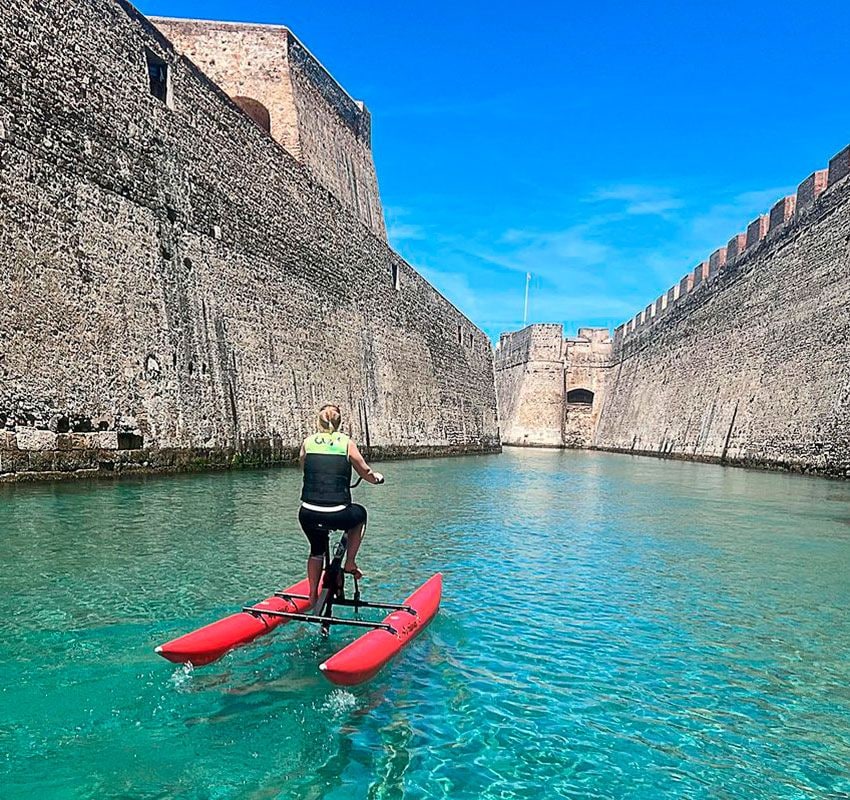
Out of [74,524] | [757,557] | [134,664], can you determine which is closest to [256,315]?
[74,524]

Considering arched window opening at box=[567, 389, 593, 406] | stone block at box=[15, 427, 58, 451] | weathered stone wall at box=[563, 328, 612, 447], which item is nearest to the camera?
stone block at box=[15, 427, 58, 451]

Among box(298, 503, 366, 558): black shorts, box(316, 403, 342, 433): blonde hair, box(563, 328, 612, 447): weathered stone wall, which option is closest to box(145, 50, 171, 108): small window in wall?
box(316, 403, 342, 433): blonde hair

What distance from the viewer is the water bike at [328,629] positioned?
3.38 meters

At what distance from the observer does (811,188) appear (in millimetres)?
19219

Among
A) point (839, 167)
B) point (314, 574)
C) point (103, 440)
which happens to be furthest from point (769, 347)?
point (314, 574)

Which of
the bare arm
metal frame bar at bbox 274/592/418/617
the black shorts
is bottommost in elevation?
metal frame bar at bbox 274/592/418/617

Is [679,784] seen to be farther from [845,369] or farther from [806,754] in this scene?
[845,369]

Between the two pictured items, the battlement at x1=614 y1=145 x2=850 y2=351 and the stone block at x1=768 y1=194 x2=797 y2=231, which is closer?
the battlement at x1=614 y1=145 x2=850 y2=351

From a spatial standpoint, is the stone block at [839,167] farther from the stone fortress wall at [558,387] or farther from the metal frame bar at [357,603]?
the stone fortress wall at [558,387]

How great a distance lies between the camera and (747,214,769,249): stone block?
74.2 feet

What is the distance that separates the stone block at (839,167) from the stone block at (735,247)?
600cm

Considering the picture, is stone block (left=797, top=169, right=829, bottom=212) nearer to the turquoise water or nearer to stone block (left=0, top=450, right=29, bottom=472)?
the turquoise water

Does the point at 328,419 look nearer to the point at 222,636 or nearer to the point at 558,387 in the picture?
the point at 222,636

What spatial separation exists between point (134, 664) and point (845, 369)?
16.3 m
